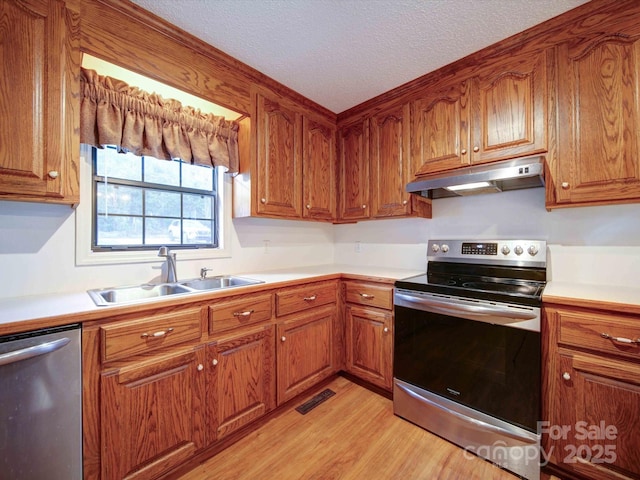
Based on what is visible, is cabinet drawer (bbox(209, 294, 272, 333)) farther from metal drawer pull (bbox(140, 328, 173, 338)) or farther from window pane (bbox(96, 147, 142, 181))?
window pane (bbox(96, 147, 142, 181))

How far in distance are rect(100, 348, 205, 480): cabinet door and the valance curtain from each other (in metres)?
1.22

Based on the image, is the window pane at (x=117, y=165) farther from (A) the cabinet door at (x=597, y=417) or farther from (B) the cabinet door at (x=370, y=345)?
(A) the cabinet door at (x=597, y=417)

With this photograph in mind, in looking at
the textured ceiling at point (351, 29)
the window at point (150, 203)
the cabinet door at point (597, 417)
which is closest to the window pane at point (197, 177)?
the window at point (150, 203)

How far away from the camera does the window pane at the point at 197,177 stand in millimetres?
2020

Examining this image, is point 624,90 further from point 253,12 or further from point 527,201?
point 253,12

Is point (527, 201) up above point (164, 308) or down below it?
above

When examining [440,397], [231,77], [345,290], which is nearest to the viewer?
[440,397]

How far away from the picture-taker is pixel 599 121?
1414mm

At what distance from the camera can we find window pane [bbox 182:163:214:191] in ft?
Result: 6.63

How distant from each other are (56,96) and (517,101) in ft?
7.94

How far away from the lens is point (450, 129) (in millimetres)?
1912

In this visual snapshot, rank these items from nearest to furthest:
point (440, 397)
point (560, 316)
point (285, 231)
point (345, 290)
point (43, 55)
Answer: point (43, 55), point (560, 316), point (440, 397), point (345, 290), point (285, 231)

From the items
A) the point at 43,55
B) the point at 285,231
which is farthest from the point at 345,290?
the point at 43,55

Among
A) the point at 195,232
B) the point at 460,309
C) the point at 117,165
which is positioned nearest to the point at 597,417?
the point at 460,309
